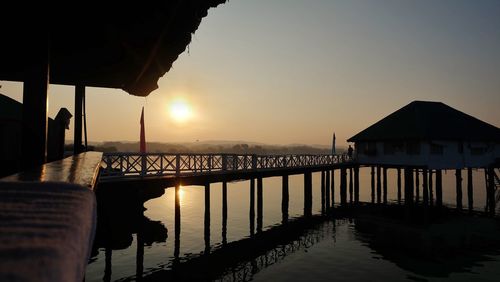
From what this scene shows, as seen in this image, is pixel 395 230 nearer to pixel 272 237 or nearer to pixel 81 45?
pixel 272 237

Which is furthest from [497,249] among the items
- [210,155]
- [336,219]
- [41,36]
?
[41,36]

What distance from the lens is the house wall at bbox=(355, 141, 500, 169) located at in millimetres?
29750

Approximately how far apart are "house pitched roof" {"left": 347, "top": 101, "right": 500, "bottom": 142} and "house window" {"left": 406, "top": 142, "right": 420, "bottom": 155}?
0.72 m

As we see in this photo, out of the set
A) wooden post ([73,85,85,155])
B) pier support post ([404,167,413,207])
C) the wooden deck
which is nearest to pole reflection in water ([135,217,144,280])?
wooden post ([73,85,85,155])

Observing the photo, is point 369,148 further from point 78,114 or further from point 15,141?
point 15,141

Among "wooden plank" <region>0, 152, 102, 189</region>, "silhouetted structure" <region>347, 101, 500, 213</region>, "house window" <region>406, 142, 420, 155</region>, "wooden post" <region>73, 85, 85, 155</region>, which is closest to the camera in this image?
"wooden plank" <region>0, 152, 102, 189</region>

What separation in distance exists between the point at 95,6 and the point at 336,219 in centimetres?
2685

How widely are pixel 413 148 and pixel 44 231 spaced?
33.0 m

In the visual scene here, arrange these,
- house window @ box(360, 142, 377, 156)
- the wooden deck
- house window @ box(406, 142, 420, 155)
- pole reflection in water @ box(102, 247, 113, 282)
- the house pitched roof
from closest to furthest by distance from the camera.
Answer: the wooden deck, pole reflection in water @ box(102, 247, 113, 282), house window @ box(406, 142, 420, 155), the house pitched roof, house window @ box(360, 142, 377, 156)

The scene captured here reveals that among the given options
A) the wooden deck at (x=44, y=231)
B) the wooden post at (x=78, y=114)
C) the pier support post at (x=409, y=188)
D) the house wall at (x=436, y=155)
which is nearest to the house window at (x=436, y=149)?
the house wall at (x=436, y=155)

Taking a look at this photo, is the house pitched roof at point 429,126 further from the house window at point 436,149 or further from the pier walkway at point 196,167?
the pier walkway at point 196,167

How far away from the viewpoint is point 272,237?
2272cm

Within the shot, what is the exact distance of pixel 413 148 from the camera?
30.6m

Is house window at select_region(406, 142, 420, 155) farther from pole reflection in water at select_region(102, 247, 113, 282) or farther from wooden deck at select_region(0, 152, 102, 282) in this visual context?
wooden deck at select_region(0, 152, 102, 282)
